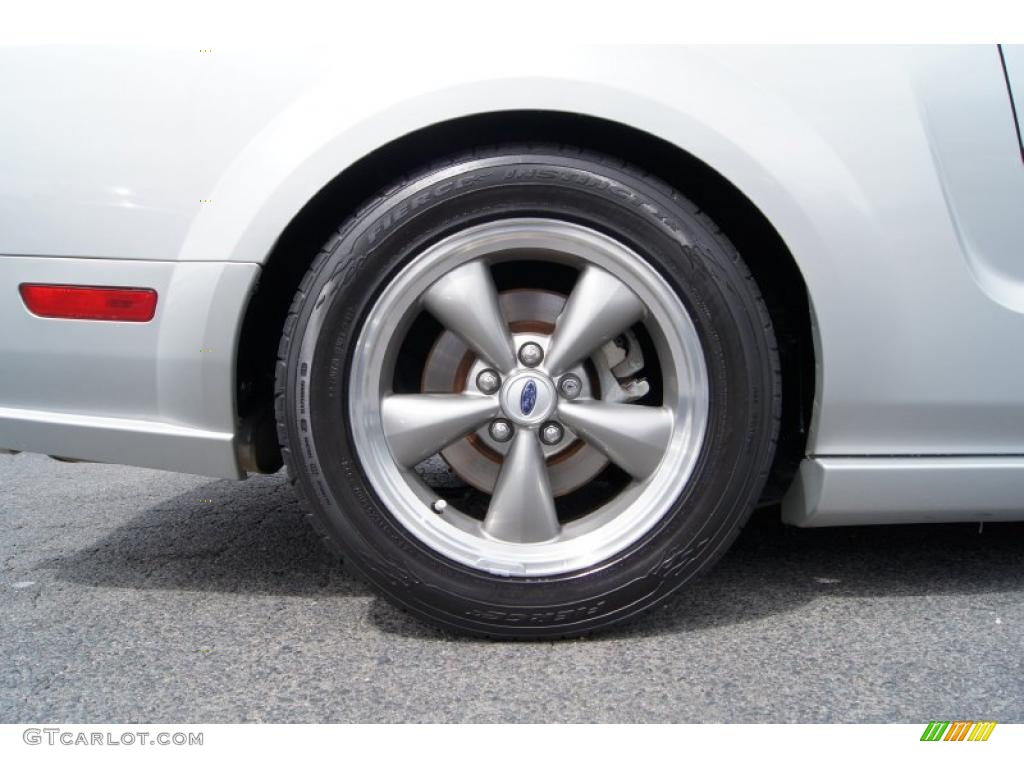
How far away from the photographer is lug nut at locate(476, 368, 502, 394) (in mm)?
1698

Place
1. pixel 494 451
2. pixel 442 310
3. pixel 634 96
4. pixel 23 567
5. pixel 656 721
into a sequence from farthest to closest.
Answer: pixel 23 567 → pixel 494 451 → pixel 442 310 → pixel 634 96 → pixel 656 721

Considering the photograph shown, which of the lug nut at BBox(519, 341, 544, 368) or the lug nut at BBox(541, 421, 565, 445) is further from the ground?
the lug nut at BBox(519, 341, 544, 368)

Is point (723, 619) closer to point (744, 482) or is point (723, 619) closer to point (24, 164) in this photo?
point (744, 482)

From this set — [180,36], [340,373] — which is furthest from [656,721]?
[180,36]

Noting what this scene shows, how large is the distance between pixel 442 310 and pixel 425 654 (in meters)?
0.62

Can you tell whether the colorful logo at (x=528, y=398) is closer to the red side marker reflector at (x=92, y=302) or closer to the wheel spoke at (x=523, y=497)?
the wheel spoke at (x=523, y=497)

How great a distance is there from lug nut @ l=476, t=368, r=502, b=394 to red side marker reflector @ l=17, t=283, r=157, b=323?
0.61 meters

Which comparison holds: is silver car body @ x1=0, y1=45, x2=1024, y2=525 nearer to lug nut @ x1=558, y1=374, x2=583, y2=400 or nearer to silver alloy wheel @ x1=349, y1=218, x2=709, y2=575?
silver alloy wheel @ x1=349, y1=218, x2=709, y2=575

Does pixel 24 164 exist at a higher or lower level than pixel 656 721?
higher

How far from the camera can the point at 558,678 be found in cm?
150

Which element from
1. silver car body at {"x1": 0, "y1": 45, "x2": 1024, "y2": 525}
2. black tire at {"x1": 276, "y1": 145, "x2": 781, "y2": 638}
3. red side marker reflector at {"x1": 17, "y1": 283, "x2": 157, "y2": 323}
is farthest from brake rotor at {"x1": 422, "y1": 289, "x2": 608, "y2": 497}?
red side marker reflector at {"x1": 17, "y1": 283, "x2": 157, "y2": 323}

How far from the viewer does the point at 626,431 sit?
5.41 ft

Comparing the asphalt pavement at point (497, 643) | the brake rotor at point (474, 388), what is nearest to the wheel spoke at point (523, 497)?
the brake rotor at point (474, 388)
